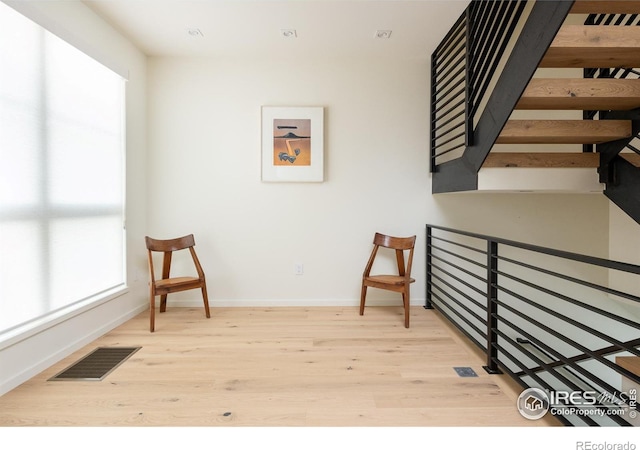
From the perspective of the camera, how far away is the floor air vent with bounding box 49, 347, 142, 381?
2.02 meters

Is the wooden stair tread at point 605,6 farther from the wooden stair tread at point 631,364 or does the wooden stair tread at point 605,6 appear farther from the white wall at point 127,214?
the white wall at point 127,214

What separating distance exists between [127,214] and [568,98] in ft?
11.3

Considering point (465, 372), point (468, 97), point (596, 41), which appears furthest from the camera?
point (468, 97)

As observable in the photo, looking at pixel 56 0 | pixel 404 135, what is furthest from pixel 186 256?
pixel 404 135

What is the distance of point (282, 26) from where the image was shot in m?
2.72

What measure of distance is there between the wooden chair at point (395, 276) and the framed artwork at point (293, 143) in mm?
917

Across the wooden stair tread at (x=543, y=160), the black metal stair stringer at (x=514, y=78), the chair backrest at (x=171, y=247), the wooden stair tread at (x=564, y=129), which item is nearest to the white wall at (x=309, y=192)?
the chair backrest at (x=171, y=247)

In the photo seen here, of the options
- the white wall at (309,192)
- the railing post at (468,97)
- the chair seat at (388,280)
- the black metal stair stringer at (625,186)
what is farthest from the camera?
the white wall at (309,192)

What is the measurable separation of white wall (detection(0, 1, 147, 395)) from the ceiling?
188 millimetres

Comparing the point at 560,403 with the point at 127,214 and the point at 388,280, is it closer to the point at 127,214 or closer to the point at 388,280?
the point at 388,280

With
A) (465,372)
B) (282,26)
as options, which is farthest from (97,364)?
(282,26)

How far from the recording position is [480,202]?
334 centimetres

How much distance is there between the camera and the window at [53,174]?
1.89 meters

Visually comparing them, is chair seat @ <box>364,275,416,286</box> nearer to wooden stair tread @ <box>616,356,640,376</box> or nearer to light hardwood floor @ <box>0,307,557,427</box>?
light hardwood floor @ <box>0,307,557,427</box>
